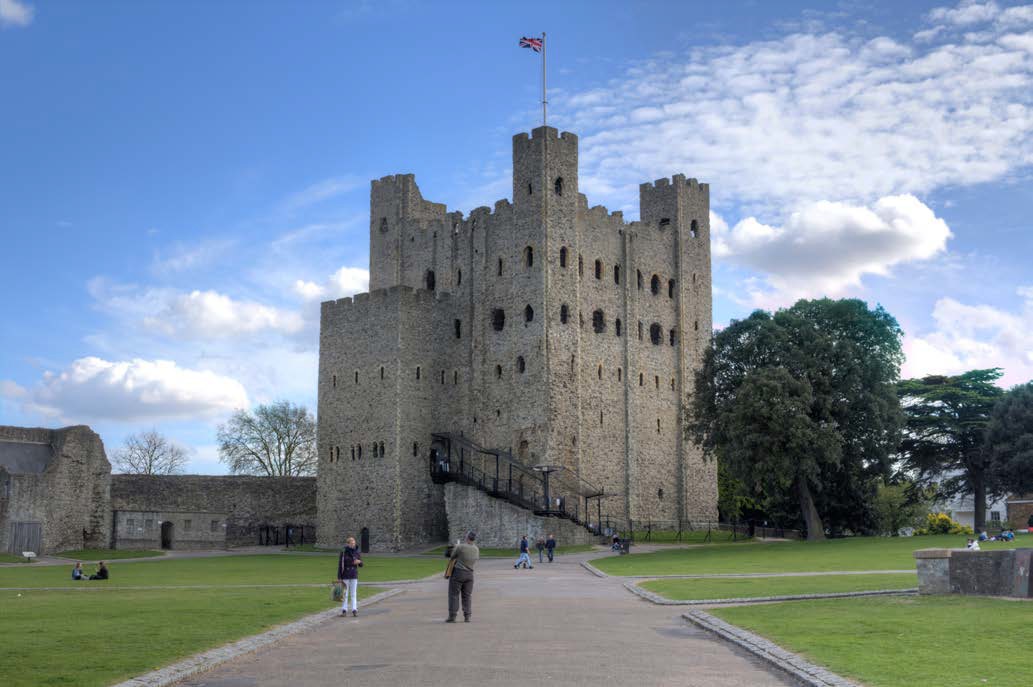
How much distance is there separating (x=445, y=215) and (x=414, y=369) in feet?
37.9

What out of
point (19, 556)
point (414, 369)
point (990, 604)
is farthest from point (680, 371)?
point (990, 604)

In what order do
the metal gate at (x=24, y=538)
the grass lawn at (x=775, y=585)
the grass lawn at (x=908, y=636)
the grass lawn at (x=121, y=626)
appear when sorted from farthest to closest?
the metal gate at (x=24, y=538) < the grass lawn at (x=775, y=585) < the grass lawn at (x=121, y=626) < the grass lawn at (x=908, y=636)

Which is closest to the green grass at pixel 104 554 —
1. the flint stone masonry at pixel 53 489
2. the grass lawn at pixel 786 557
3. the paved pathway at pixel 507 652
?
the flint stone masonry at pixel 53 489

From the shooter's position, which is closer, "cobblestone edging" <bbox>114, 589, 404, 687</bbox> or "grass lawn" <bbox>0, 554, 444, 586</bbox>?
"cobblestone edging" <bbox>114, 589, 404, 687</bbox>

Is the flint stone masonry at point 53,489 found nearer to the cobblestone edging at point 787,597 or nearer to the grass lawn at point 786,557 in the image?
the grass lawn at point 786,557

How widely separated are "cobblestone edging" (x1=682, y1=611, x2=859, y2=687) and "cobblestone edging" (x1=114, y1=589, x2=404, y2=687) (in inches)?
236

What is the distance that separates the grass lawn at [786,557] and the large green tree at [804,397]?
361cm

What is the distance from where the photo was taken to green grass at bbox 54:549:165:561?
157 ft

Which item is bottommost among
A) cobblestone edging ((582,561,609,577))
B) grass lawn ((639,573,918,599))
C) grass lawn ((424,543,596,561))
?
grass lawn ((424,543,596,561))

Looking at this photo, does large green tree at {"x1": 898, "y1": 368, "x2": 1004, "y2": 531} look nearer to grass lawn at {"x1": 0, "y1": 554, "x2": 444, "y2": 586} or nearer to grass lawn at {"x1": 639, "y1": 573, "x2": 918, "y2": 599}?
grass lawn at {"x1": 0, "y1": 554, "x2": 444, "y2": 586}

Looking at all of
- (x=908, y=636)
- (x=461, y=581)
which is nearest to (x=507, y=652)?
(x=461, y=581)

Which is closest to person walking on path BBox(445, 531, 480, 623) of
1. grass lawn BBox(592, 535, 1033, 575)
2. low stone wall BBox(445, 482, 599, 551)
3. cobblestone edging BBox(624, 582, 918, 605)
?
cobblestone edging BBox(624, 582, 918, 605)

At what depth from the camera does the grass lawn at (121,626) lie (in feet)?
39.1

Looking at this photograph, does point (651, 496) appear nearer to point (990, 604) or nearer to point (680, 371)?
point (680, 371)
